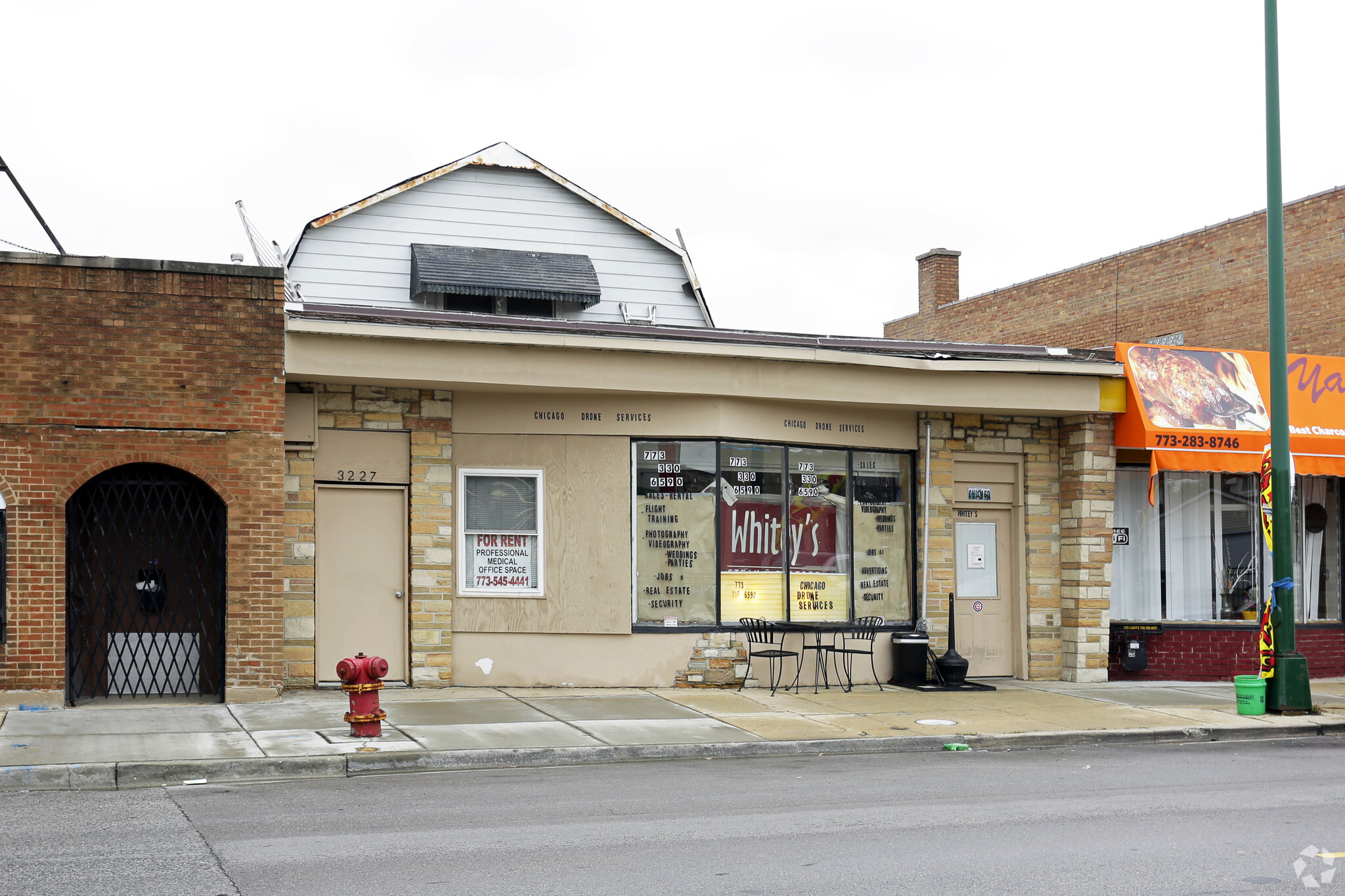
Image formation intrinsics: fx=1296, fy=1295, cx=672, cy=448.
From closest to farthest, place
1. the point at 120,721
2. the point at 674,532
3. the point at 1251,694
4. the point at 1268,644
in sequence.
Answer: the point at 120,721 < the point at 1251,694 < the point at 1268,644 < the point at 674,532

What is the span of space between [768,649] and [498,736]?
459 cm

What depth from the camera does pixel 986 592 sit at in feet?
53.4

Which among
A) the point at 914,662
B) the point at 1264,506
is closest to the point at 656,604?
the point at 914,662

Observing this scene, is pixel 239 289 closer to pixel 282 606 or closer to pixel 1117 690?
pixel 282 606

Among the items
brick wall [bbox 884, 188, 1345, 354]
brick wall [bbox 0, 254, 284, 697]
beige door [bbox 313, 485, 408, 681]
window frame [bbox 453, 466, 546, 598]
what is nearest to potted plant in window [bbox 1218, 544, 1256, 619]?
brick wall [bbox 884, 188, 1345, 354]

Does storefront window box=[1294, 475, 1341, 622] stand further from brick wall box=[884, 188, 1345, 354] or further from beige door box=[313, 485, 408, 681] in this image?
beige door box=[313, 485, 408, 681]

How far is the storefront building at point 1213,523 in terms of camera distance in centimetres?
1592

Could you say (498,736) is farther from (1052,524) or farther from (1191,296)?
(1191,296)

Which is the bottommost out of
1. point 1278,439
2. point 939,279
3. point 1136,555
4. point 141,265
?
point 1136,555

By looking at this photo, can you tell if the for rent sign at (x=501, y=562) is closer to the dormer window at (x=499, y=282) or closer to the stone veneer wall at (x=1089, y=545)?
the stone veneer wall at (x=1089, y=545)

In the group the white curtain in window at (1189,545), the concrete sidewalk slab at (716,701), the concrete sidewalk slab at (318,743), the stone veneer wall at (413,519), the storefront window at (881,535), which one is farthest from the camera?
the white curtain in window at (1189,545)

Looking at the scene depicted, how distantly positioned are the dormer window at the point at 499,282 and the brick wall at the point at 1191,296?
11.3m

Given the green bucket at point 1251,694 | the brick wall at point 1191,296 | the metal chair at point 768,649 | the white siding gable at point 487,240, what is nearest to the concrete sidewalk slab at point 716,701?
the metal chair at point 768,649

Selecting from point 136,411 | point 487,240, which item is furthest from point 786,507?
point 487,240
